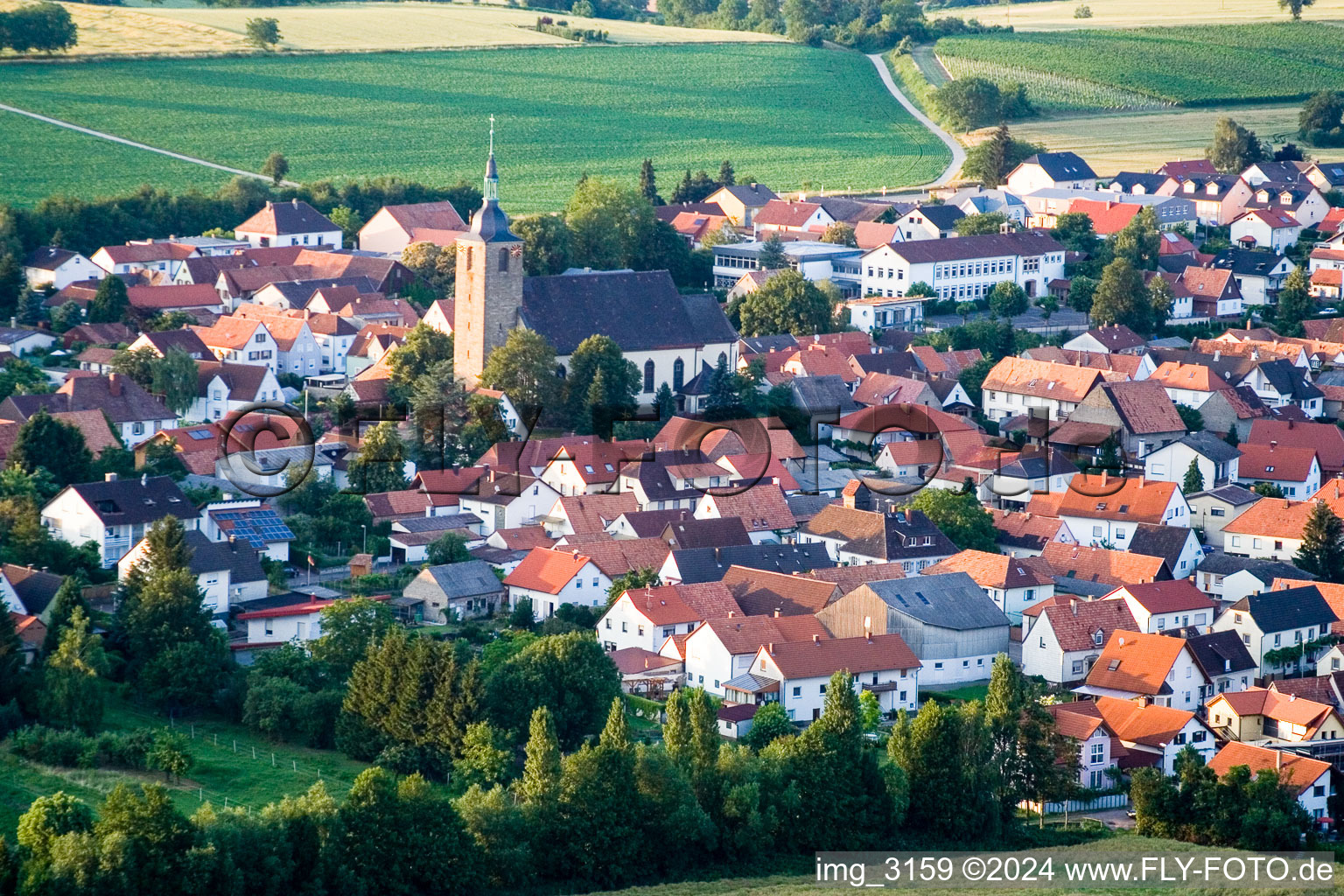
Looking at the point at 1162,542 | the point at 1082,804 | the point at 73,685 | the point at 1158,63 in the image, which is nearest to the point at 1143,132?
the point at 1158,63

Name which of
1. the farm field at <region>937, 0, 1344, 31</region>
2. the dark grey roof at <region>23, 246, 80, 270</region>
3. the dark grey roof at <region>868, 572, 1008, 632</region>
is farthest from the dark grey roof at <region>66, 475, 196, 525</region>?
the farm field at <region>937, 0, 1344, 31</region>

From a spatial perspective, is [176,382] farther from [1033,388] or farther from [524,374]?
[1033,388]

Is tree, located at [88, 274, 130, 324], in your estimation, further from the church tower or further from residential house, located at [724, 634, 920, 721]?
residential house, located at [724, 634, 920, 721]

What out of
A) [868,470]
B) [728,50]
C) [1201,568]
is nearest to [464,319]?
[868,470]

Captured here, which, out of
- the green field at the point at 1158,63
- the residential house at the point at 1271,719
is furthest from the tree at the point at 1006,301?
the green field at the point at 1158,63

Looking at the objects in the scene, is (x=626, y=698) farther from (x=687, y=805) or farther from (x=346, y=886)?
(x=346, y=886)
